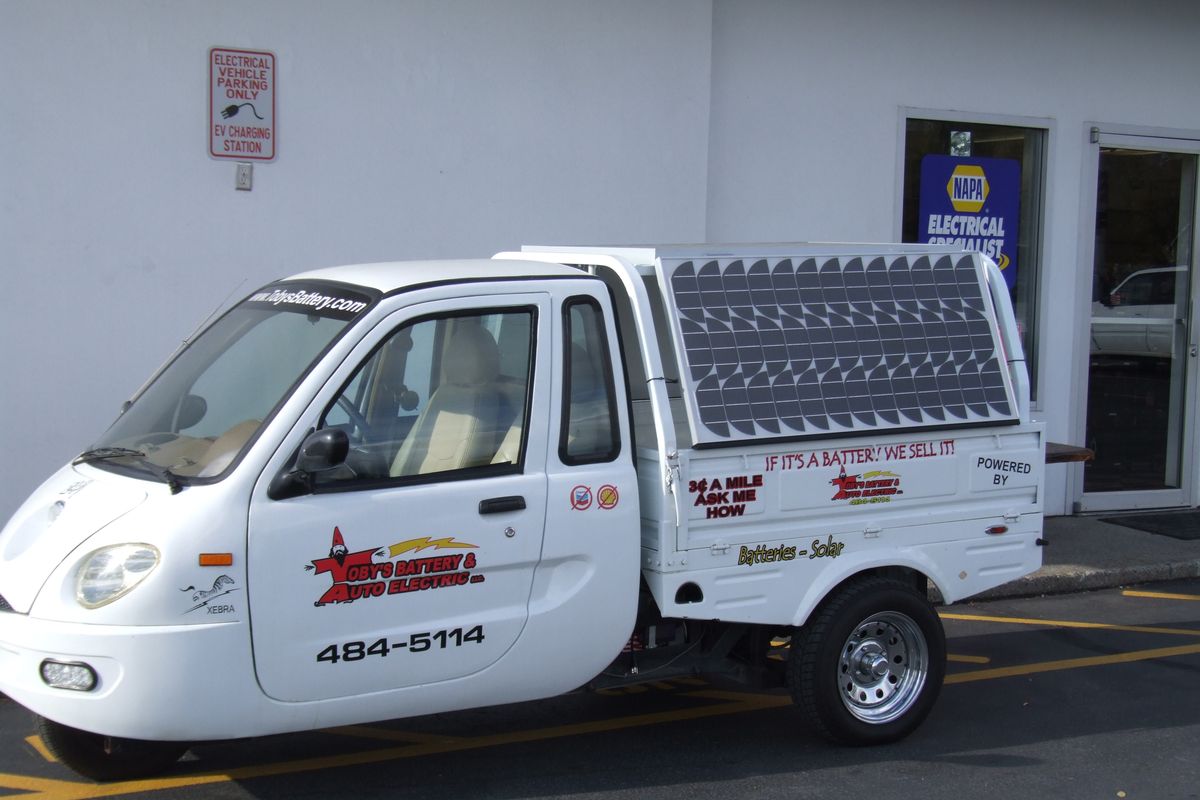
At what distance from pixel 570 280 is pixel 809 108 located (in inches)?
207

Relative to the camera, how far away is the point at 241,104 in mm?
8070

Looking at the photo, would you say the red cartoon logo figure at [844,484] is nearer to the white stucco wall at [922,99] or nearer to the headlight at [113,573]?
the headlight at [113,573]

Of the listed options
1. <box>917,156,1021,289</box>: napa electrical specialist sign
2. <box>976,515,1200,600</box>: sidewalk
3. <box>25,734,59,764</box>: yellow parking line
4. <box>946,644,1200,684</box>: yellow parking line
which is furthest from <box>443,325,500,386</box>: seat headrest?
<box>917,156,1021,289</box>: napa electrical specialist sign

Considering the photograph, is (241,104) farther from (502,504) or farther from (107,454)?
(502,504)

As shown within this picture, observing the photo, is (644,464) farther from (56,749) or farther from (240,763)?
(56,749)

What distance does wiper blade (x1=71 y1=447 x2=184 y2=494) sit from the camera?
4.46 metres

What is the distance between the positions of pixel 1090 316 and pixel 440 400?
296 inches

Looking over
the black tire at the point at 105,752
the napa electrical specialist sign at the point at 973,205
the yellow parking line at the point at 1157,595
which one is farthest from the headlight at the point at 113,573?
the napa electrical specialist sign at the point at 973,205

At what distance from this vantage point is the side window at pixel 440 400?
472 cm

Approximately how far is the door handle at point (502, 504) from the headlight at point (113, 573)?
1.15 meters

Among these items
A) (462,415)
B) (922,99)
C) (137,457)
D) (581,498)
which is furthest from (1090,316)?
(137,457)


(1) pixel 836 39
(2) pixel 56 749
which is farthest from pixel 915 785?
(1) pixel 836 39

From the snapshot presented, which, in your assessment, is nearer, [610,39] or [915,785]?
[915,785]

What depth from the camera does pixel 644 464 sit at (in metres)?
5.21
